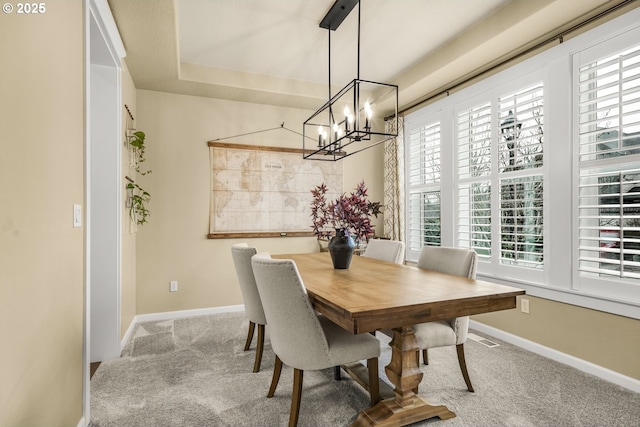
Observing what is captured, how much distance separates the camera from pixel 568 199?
8.64 ft

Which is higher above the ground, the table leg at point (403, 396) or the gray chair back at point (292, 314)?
the gray chair back at point (292, 314)

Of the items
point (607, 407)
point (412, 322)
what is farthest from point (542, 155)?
point (412, 322)

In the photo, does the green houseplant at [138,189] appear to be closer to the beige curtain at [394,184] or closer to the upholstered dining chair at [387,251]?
the upholstered dining chair at [387,251]

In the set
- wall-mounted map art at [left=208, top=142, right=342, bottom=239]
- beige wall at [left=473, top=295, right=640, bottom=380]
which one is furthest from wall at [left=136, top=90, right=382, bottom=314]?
beige wall at [left=473, top=295, right=640, bottom=380]

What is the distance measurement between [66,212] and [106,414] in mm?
1222

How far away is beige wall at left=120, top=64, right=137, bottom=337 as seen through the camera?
300 centimetres

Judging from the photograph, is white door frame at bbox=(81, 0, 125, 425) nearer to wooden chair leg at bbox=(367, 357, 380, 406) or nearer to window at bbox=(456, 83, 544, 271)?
wooden chair leg at bbox=(367, 357, 380, 406)

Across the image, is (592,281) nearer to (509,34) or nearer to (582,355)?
(582,355)

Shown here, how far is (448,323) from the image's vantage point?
7.06 feet

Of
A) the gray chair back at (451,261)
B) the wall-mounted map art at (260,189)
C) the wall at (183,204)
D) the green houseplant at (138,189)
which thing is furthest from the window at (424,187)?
the green houseplant at (138,189)

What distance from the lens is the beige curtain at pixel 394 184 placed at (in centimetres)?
449

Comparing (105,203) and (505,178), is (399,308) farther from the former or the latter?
(105,203)

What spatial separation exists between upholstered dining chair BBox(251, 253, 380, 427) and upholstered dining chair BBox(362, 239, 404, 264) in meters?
1.26

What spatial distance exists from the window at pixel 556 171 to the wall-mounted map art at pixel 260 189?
1.72m
